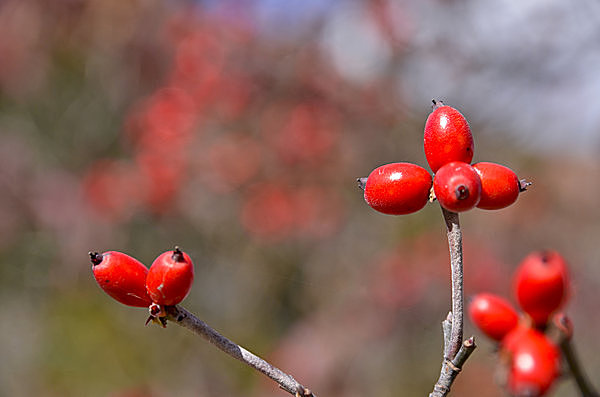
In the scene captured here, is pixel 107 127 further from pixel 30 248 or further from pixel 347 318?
pixel 347 318

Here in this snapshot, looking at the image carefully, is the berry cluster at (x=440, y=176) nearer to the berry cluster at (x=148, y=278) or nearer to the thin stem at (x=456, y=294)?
the thin stem at (x=456, y=294)

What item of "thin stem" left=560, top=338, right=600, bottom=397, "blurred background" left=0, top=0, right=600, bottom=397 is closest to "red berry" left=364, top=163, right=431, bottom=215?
"thin stem" left=560, top=338, right=600, bottom=397

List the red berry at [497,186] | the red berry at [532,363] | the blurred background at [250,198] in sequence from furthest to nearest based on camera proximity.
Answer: the blurred background at [250,198] < the red berry at [497,186] < the red berry at [532,363]

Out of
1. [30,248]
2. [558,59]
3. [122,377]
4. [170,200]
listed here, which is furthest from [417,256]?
[30,248]

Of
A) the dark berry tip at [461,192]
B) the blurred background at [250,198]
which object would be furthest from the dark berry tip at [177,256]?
the blurred background at [250,198]

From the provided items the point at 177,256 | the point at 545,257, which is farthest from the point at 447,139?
the point at 177,256
